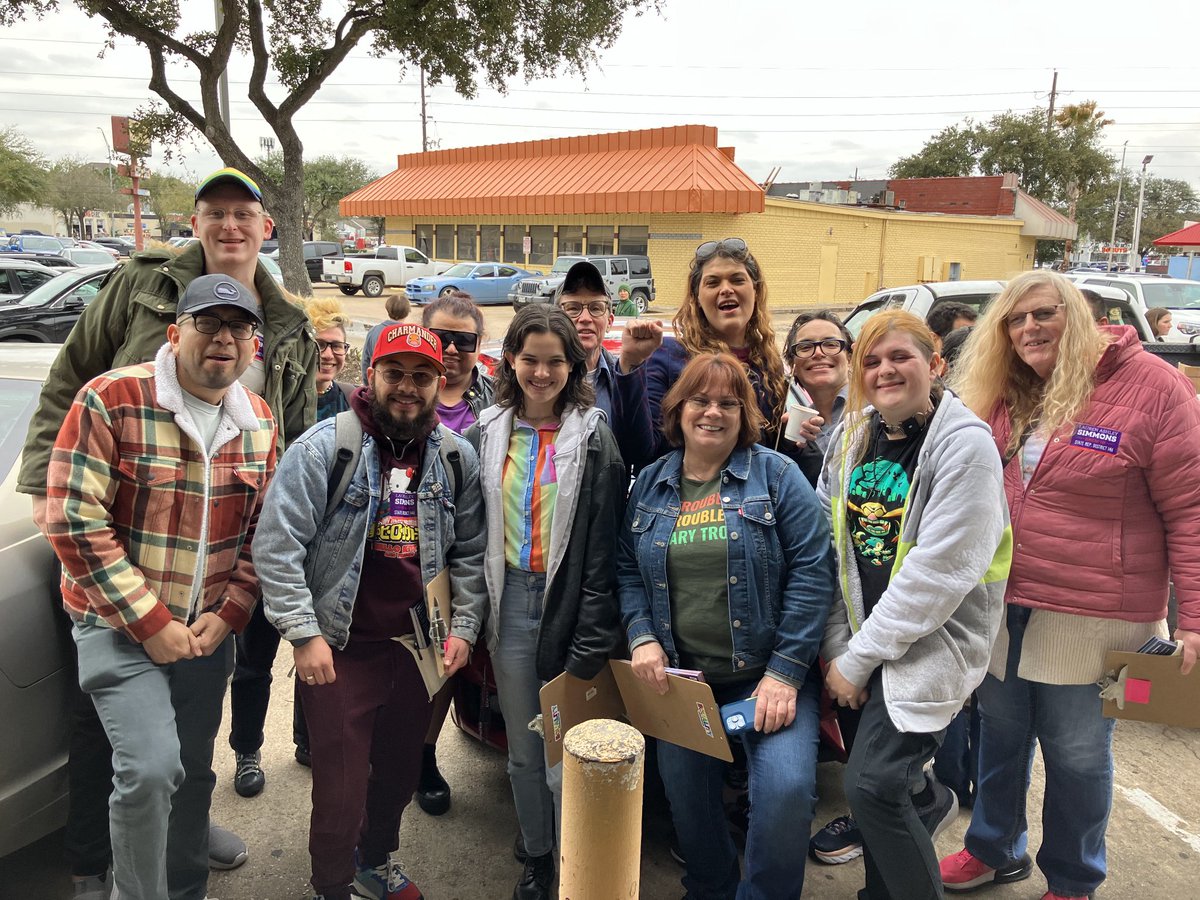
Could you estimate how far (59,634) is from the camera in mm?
2488

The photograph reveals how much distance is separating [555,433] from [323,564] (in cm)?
88

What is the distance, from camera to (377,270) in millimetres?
30156

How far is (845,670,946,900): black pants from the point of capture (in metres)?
2.27

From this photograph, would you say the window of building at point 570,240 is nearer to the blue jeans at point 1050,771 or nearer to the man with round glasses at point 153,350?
the man with round glasses at point 153,350

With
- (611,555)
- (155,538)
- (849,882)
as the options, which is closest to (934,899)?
(849,882)

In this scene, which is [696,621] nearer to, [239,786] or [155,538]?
[155,538]

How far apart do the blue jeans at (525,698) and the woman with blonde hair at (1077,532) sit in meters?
1.57

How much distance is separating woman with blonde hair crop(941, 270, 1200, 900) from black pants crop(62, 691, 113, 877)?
9.66 ft

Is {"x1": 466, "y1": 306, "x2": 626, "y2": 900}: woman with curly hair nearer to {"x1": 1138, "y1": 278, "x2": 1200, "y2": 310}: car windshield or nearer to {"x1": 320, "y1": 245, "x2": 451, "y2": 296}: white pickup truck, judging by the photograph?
{"x1": 1138, "y1": 278, "x2": 1200, "y2": 310}: car windshield

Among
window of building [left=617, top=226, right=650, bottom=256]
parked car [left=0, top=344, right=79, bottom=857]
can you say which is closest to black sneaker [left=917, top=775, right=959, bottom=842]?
parked car [left=0, top=344, right=79, bottom=857]

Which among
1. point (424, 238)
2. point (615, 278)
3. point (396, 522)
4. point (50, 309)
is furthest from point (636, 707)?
point (424, 238)

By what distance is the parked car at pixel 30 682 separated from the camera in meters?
2.36

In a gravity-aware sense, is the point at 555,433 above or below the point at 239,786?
above

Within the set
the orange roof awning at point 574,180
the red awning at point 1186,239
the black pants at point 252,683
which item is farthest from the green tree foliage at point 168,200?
the black pants at point 252,683
